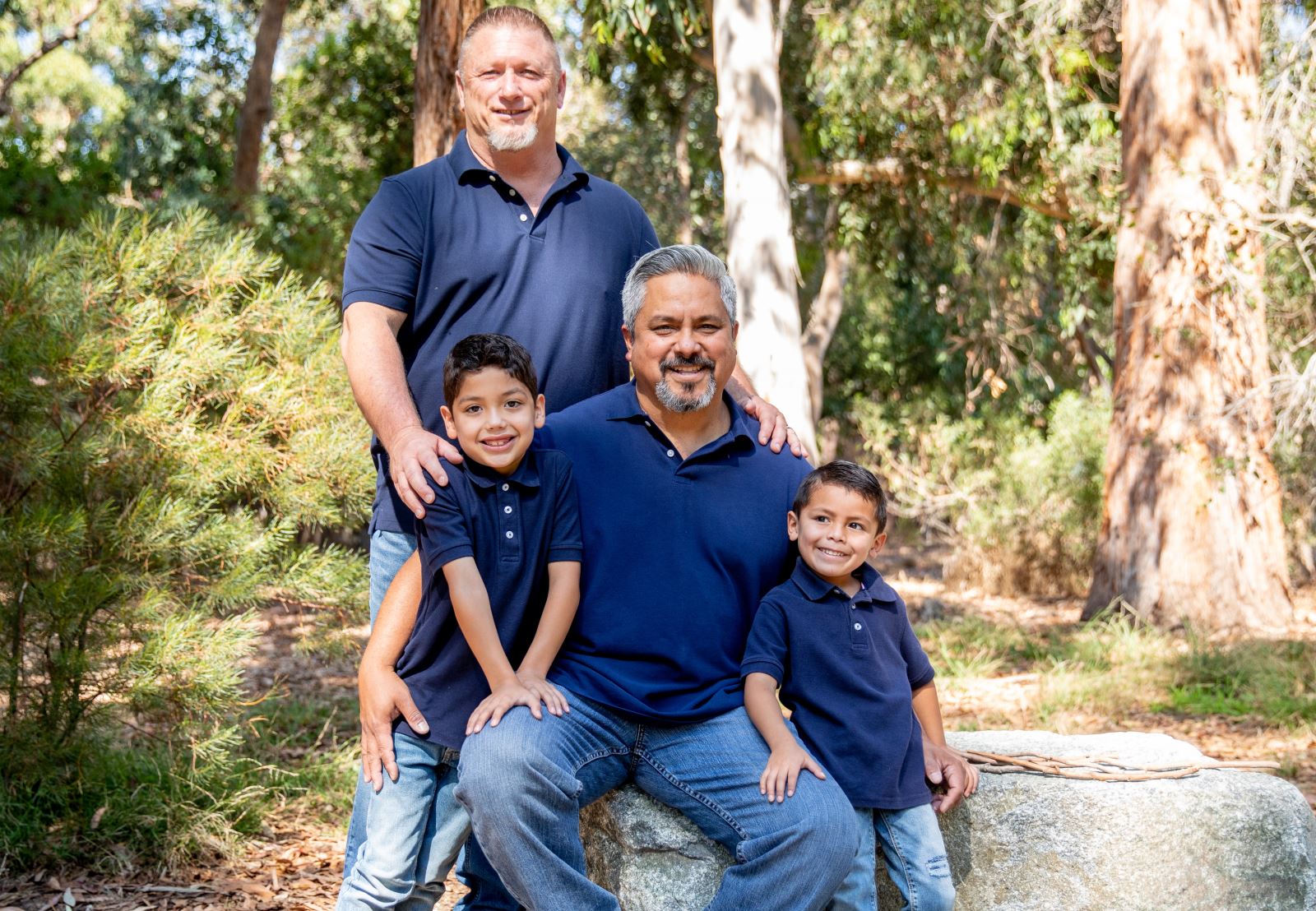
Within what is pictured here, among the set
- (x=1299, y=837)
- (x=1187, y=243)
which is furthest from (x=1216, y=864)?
(x=1187, y=243)

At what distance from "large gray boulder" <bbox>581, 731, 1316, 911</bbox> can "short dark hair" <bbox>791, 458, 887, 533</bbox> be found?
84 centimetres

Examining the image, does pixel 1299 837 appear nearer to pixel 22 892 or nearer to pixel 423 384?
pixel 423 384

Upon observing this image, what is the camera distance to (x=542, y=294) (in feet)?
10.8

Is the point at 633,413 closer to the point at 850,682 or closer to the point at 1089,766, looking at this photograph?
the point at 850,682

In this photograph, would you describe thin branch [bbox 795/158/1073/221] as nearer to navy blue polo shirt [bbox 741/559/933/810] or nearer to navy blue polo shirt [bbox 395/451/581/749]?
navy blue polo shirt [bbox 741/559/933/810]

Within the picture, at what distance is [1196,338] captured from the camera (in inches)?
327

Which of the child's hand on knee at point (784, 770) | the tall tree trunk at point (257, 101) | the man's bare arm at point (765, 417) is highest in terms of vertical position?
the tall tree trunk at point (257, 101)

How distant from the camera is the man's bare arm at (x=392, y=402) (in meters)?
2.80

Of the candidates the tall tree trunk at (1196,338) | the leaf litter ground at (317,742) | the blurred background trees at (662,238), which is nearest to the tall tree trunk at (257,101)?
the blurred background trees at (662,238)

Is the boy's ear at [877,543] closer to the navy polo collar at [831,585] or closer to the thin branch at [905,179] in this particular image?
the navy polo collar at [831,585]

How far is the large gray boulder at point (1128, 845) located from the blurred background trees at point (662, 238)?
2.22m

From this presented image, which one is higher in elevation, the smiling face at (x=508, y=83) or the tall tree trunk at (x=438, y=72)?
the tall tree trunk at (x=438, y=72)

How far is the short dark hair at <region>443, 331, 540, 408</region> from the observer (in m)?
2.86

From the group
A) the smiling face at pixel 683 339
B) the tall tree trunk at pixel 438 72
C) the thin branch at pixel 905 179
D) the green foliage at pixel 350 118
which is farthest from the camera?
the green foliage at pixel 350 118
